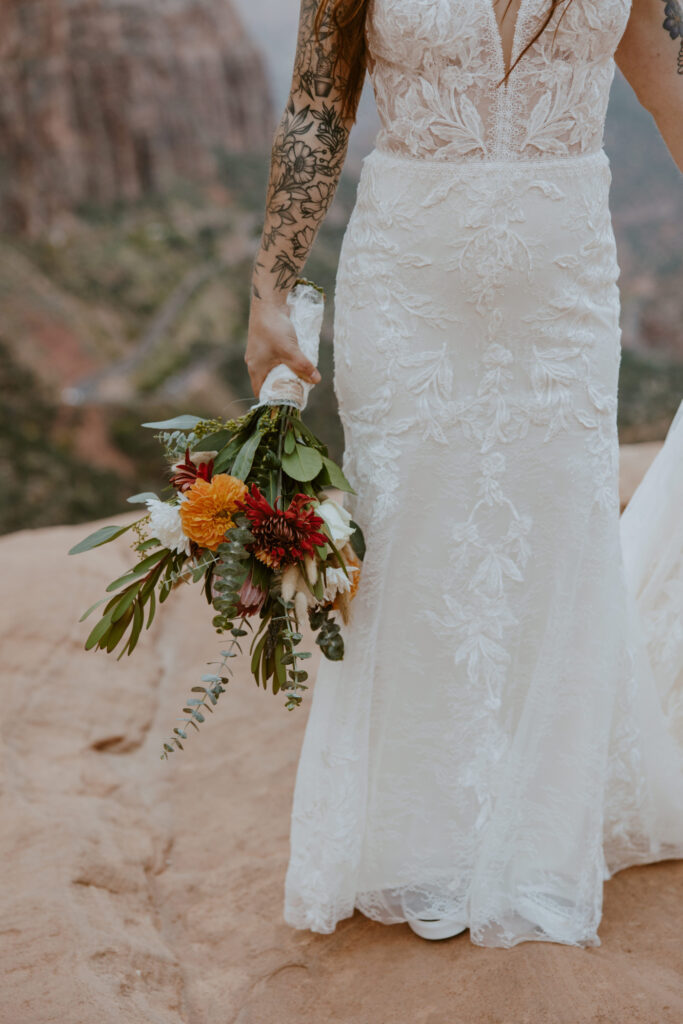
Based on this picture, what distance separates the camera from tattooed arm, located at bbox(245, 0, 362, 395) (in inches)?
71.1

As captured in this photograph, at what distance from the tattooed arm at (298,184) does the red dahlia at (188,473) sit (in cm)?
26

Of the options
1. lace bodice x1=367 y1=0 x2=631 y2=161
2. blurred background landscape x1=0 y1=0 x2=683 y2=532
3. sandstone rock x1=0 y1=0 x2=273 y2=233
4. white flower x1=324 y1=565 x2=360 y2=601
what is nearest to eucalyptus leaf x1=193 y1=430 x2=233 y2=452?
white flower x1=324 y1=565 x2=360 y2=601

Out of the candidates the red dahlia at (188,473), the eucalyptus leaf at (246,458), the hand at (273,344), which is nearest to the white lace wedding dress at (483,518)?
the hand at (273,344)

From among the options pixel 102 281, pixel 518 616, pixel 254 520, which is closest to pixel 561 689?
pixel 518 616

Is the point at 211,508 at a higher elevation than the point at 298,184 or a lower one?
lower

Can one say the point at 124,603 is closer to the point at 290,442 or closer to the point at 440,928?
the point at 290,442

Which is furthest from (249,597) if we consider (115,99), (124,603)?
(115,99)

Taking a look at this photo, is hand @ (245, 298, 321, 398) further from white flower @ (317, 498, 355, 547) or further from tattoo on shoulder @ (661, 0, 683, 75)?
tattoo on shoulder @ (661, 0, 683, 75)

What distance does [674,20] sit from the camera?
1.81m

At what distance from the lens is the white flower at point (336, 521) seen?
5.70 ft

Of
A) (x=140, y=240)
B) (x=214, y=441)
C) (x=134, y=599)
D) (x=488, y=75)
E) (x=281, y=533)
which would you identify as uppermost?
(x=488, y=75)

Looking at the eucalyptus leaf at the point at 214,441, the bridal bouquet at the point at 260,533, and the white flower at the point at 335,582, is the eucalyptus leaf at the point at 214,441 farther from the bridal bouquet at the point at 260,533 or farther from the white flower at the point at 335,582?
the white flower at the point at 335,582

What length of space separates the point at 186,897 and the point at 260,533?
139 centimetres

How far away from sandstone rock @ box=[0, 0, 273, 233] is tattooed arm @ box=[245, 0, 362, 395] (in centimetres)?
1868
